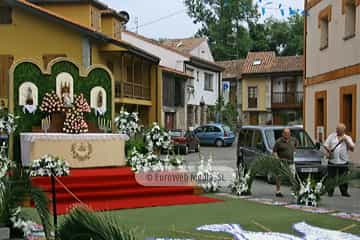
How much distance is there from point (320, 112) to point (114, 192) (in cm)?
1351

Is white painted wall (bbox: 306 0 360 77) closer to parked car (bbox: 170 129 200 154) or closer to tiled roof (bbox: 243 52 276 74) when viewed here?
parked car (bbox: 170 129 200 154)

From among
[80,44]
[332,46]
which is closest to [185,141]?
[80,44]

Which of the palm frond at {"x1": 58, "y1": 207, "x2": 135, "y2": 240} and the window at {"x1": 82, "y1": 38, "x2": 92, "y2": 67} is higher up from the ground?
the window at {"x1": 82, "y1": 38, "x2": 92, "y2": 67}

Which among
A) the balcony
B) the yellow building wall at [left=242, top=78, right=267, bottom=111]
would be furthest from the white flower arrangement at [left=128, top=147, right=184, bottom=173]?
the yellow building wall at [left=242, top=78, right=267, bottom=111]

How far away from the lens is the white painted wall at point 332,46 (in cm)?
1895

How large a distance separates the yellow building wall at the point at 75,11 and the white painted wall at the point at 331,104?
11.9 meters

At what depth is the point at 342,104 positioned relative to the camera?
1991 centimetres

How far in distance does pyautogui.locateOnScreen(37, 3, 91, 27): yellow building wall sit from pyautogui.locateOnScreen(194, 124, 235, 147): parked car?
13618 millimetres

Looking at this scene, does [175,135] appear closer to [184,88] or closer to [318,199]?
[184,88]

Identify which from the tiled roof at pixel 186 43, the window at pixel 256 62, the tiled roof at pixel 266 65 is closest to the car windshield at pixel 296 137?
the tiled roof at pixel 186 43

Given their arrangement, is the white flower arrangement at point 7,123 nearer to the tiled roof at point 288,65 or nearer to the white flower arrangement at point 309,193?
the white flower arrangement at point 309,193

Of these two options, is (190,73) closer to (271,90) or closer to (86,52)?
(271,90)

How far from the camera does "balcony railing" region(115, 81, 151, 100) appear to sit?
3083 centimetres

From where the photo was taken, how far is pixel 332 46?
21.0 m
